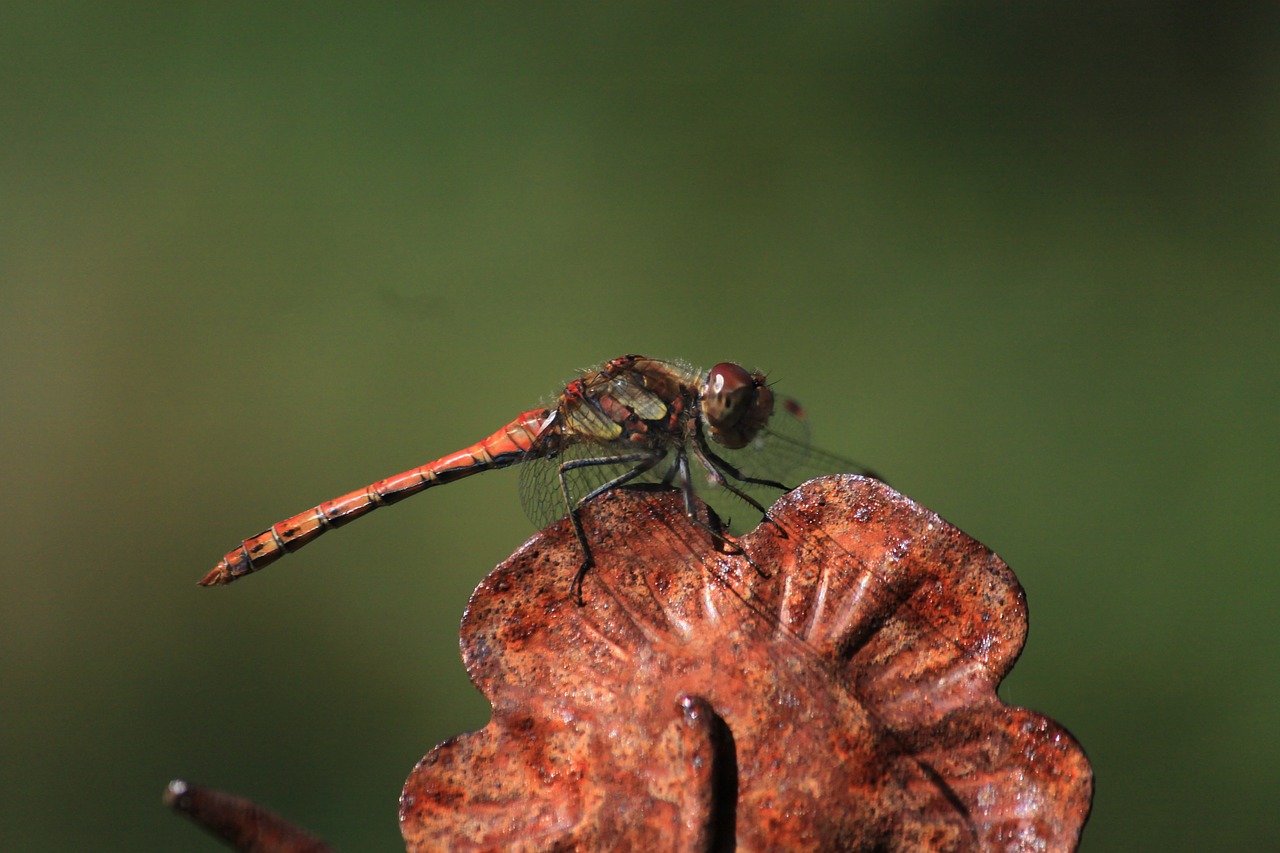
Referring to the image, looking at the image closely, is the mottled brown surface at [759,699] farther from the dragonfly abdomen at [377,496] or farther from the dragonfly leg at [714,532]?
the dragonfly abdomen at [377,496]

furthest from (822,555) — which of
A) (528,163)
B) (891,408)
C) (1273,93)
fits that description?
(1273,93)

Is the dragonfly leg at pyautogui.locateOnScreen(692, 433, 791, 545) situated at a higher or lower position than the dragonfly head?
lower

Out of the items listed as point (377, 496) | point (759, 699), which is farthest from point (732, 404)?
point (377, 496)

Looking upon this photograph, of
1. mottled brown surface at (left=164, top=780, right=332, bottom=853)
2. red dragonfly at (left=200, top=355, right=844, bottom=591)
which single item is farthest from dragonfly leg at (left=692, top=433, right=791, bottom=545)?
mottled brown surface at (left=164, top=780, right=332, bottom=853)

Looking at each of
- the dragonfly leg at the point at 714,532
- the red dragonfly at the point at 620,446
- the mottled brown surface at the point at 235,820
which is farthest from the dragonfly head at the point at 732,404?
the mottled brown surface at the point at 235,820

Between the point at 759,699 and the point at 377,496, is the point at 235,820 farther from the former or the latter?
the point at 377,496

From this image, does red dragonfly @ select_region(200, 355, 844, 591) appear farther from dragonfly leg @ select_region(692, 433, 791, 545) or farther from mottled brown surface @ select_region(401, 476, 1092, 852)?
mottled brown surface @ select_region(401, 476, 1092, 852)
